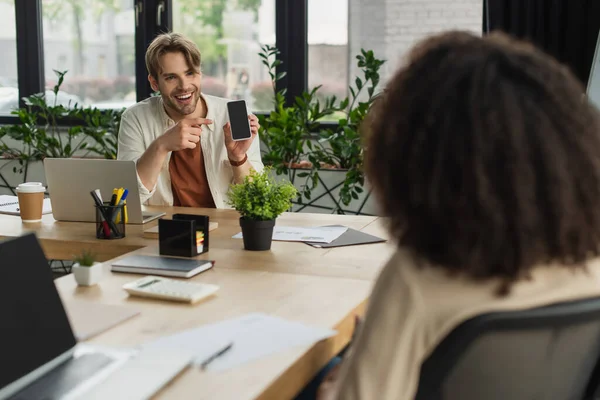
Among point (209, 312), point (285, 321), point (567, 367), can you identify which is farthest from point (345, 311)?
point (567, 367)

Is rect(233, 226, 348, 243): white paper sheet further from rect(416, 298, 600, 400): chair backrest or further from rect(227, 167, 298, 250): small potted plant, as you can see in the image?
rect(416, 298, 600, 400): chair backrest

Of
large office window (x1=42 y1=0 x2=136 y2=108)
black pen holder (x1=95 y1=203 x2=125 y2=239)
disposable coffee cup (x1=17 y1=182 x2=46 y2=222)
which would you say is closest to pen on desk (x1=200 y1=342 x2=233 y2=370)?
black pen holder (x1=95 y1=203 x2=125 y2=239)

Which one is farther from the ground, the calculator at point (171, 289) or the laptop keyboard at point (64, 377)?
the calculator at point (171, 289)

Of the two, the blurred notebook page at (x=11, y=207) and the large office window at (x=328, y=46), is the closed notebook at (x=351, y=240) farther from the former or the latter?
the large office window at (x=328, y=46)

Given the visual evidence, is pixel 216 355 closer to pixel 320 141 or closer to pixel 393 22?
pixel 320 141

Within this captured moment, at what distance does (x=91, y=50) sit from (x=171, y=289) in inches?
165

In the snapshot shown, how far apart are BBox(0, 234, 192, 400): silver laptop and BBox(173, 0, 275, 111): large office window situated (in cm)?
388

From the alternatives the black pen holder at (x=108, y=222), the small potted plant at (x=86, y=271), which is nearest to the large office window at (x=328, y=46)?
the black pen holder at (x=108, y=222)

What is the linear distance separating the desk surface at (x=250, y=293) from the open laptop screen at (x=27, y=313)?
0.39ft

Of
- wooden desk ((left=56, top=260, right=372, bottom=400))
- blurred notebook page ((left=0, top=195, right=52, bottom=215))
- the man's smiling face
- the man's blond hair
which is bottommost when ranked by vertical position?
wooden desk ((left=56, top=260, right=372, bottom=400))

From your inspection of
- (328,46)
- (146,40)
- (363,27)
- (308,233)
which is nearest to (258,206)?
(308,233)

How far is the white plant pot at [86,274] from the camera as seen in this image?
5.47 feet

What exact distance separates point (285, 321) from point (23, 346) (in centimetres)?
48

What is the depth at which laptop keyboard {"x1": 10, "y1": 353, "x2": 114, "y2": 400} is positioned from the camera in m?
1.10
